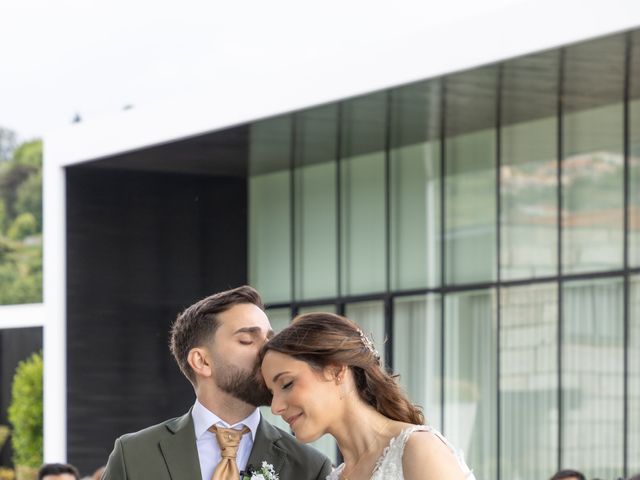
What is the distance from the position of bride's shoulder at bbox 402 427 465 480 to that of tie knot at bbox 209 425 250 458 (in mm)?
584

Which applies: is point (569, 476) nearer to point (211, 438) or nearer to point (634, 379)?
point (634, 379)

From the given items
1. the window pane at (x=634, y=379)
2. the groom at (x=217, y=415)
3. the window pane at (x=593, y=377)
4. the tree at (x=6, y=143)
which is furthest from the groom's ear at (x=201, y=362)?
the tree at (x=6, y=143)

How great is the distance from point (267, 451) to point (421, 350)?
13.0m

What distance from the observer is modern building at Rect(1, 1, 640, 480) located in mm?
14156

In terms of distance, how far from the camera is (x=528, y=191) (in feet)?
51.1

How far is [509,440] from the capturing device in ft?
51.2

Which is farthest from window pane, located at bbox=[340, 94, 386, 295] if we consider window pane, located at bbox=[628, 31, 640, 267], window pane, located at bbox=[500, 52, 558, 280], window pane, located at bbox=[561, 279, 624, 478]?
window pane, located at bbox=[628, 31, 640, 267]

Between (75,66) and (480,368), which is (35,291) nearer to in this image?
(75,66)

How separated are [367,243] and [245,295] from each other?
45.3 ft

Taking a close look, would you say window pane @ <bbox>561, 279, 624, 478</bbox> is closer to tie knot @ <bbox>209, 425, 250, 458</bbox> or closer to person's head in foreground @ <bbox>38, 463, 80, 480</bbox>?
person's head in foreground @ <bbox>38, 463, 80, 480</bbox>

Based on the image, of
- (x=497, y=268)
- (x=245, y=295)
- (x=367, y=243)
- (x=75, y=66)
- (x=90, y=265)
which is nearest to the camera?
(x=245, y=295)

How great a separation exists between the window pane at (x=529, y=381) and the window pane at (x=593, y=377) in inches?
6.4

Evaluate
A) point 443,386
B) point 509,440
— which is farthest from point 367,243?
point 509,440

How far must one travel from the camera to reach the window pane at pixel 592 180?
14.5 metres
